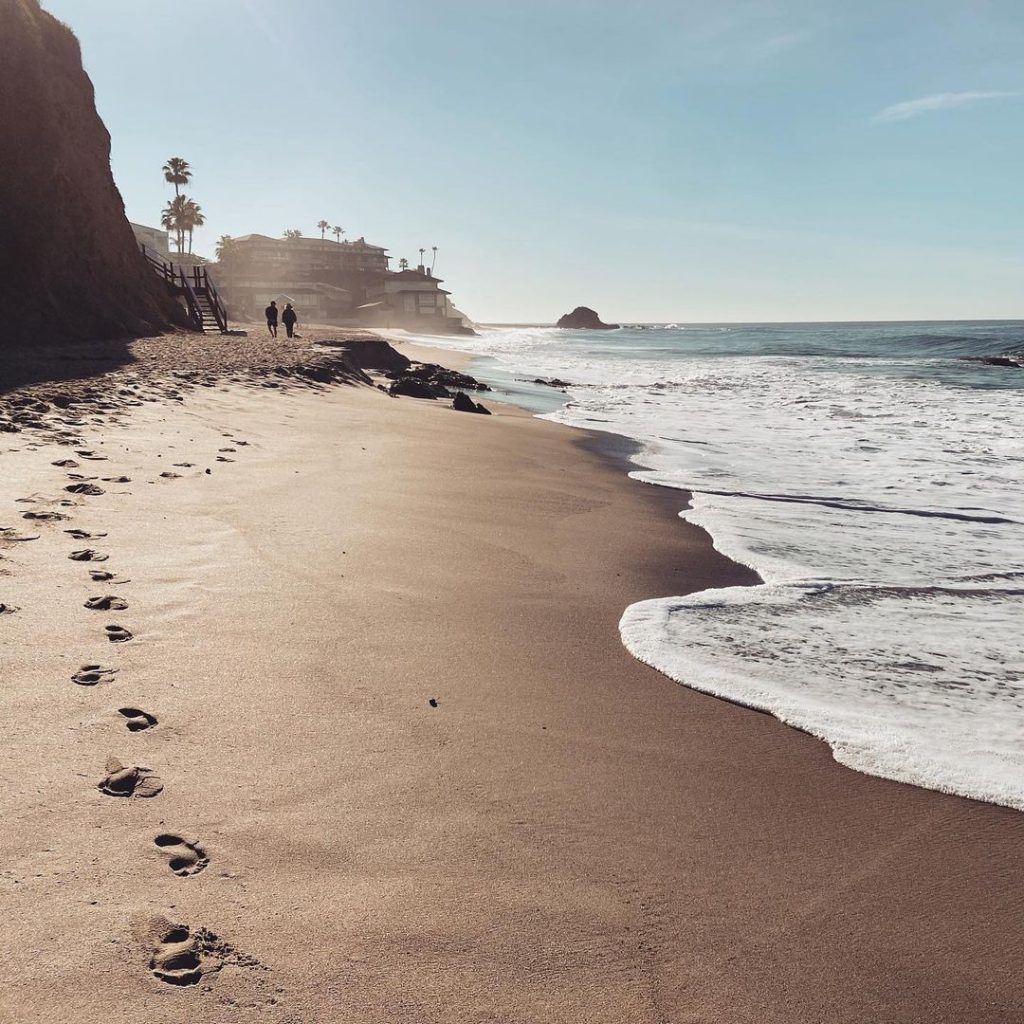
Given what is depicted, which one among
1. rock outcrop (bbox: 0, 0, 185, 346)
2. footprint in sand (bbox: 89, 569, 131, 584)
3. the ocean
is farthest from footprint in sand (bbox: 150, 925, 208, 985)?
rock outcrop (bbox: 0, 0, 185, 346)

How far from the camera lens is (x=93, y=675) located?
272cm

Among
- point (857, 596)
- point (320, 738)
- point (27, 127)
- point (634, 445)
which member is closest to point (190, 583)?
point (320, 738)

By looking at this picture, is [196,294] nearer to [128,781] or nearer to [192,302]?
[192,302]

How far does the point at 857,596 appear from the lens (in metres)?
4.83

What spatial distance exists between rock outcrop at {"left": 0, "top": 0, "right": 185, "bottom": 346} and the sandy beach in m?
12.9

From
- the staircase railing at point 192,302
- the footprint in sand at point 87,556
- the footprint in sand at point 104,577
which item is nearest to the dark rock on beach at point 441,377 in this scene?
the staircase railing at point 192,302

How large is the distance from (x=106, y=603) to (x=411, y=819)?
1.91 meters

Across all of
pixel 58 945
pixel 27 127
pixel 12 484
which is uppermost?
pixel 27 127

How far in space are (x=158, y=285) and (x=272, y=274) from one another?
68.6 metres

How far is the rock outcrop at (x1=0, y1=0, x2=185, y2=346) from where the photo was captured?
1481 centimetres

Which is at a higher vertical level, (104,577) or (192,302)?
(192,302)

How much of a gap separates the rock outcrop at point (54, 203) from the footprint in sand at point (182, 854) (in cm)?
1484

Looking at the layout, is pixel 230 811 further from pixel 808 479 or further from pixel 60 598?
pixel 808 479

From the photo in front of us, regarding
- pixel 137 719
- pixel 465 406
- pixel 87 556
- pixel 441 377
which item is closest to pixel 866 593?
pixel 137 719
